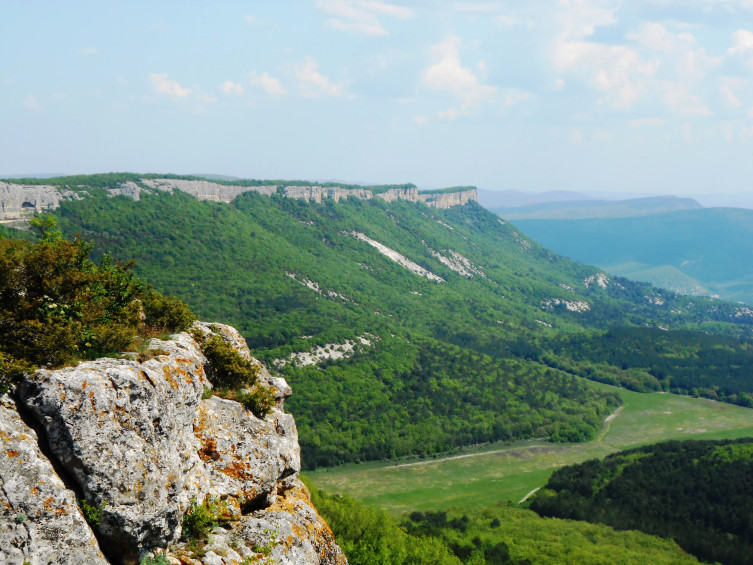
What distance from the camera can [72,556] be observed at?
44.9 feet

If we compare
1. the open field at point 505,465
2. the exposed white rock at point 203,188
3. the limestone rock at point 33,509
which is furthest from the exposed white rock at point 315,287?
the limestone rock at point 33,509

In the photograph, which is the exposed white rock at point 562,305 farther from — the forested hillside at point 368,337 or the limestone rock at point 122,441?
the limestone rock at point 122,441

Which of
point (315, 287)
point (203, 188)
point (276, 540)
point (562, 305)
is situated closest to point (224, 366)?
point (276, 540)

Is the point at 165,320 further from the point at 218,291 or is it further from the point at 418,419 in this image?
the point at 218,291

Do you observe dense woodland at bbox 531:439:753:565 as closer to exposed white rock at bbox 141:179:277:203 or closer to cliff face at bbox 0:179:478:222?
cliff face at bbox 0:179:478:222

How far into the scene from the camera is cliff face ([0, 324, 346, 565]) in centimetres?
1340

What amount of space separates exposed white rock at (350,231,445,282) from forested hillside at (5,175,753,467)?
15.9 feet

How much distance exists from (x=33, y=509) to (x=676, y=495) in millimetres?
72731

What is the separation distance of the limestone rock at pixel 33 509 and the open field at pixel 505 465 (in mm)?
64540

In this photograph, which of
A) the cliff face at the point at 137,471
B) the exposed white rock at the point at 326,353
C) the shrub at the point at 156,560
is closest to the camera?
the cliff face at the point at 137,471

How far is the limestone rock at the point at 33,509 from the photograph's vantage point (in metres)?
12.9

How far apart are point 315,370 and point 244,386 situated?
242 ft

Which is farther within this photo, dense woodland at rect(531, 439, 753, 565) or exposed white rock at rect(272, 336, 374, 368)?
exposed white rock at rect(272, 336, 374, 368)

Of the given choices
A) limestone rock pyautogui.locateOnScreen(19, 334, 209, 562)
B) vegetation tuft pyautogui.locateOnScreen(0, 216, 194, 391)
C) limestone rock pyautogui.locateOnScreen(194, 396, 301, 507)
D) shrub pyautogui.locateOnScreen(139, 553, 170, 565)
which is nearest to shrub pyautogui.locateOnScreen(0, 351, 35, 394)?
vegetation tuft pyautogui.locateOnScreen(0, 216, 194, 391)
